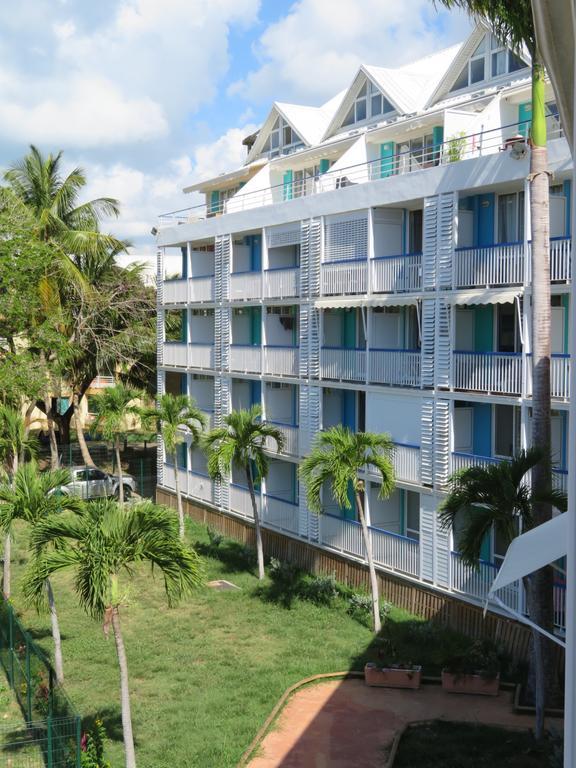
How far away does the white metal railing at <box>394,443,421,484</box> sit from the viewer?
71.5ft

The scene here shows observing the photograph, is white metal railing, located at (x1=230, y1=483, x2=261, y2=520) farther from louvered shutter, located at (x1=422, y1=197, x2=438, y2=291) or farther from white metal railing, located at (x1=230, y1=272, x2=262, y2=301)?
louvered shutter, located at (x1=422, y1=197, x2=438, y2=291)

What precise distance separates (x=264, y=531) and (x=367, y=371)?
6965mm

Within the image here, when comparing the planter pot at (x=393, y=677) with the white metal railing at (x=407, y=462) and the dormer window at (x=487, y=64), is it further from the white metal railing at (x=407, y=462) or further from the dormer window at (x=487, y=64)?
the dormer window at (x=487, y=64)

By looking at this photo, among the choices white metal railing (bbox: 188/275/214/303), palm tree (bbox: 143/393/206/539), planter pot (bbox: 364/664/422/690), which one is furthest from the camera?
white metal railing (bbox: 188/275/214/303)

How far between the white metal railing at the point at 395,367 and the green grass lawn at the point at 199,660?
5722mm

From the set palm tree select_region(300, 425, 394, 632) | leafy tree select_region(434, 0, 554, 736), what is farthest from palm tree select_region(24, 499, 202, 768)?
palm tree select_region(300, 425, 394, 632)

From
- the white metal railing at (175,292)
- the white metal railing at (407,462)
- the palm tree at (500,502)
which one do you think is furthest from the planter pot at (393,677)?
the white metal railing at (175,292)

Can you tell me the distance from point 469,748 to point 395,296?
11225 mm

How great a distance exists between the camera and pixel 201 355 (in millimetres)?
32969

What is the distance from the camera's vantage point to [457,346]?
21641 mm

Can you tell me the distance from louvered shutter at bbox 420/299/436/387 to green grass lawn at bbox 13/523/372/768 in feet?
19.4

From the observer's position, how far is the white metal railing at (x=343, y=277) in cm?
2402

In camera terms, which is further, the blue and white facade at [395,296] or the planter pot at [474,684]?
the blue and white facade at [395,296]

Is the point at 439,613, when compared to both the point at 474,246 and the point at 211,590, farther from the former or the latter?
the point at 474,246
